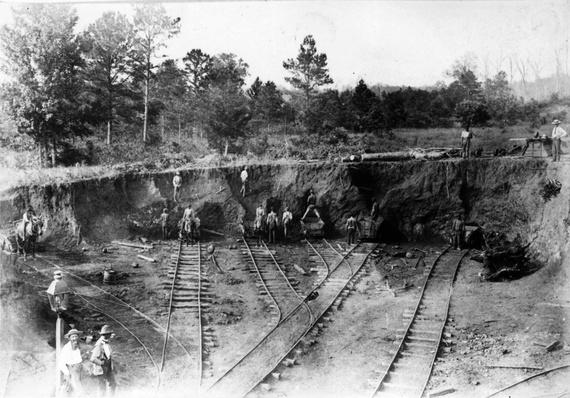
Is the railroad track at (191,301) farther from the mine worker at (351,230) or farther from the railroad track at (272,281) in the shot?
the mine worker at (351,230)

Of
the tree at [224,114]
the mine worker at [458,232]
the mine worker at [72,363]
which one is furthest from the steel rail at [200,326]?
the mine worker at [458,232]

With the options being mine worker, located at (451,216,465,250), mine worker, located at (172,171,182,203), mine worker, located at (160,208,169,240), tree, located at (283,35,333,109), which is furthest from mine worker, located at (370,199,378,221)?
mine worker, located at (160,208,169,240)

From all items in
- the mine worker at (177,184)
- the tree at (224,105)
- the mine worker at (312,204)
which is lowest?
the mine worker at (312,204)

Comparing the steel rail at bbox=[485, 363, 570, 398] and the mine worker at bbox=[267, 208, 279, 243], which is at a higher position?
the mine worker at bbox=[267, 208, 279, 243]

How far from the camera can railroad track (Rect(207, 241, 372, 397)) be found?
10484 millimetres

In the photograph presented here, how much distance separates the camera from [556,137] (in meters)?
13.6

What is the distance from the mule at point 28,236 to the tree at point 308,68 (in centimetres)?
793

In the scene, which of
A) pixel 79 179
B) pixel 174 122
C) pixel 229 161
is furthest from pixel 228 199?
pixel 79 179

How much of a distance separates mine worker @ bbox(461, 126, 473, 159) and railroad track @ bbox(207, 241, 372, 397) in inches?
241

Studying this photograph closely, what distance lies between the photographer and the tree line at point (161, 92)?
12.7m

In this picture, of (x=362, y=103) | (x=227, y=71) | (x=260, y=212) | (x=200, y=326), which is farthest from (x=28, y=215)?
(x=362, y=103)

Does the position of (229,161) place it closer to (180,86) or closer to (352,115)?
(180,86)

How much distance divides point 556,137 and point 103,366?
506 inches

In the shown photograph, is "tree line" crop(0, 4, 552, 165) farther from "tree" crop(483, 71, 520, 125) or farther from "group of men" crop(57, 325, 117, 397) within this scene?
"group of men" crop(57, 325, 117, 397)
